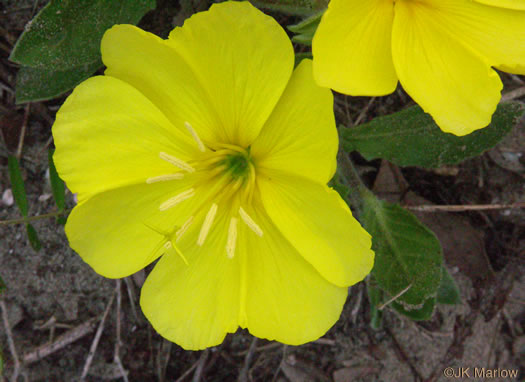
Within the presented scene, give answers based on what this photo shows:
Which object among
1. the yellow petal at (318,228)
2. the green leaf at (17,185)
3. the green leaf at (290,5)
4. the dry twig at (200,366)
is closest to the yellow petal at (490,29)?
the green leaf at (290,5)

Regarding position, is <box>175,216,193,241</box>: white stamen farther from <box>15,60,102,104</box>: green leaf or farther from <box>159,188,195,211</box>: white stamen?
<box>15,60,102,104</box>: green leaf

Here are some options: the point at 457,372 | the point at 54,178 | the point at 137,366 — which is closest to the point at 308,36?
the point at 54,178

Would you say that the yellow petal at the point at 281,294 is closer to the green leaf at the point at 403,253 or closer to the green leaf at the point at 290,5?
the green leaf at the point at 403,253

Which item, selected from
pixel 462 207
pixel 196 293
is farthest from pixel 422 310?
pixel 196 293

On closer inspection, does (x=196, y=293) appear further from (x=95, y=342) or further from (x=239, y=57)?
(x=95, y=342)

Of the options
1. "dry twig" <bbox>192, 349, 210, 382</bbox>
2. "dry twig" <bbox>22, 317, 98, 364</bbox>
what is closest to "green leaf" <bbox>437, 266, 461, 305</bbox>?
"dry twig" <bbox>192, 349, 210, 382</bbox>

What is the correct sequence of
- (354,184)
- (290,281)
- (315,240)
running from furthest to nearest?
1. (354,184)
2. (290,281)
3. (315,240)

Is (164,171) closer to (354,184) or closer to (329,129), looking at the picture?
(329,129)
